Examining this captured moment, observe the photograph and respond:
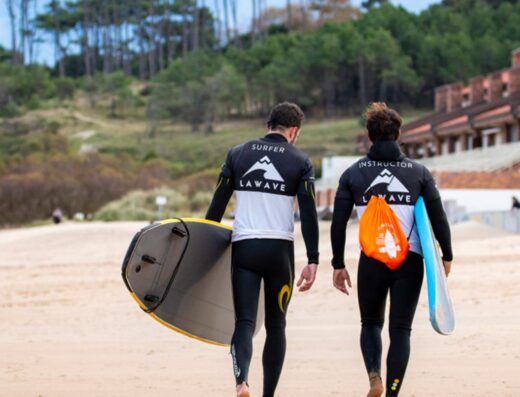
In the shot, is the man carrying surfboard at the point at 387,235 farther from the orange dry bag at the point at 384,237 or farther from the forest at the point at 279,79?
the forest at the point at 279,79

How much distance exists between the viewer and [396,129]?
6.27 meters

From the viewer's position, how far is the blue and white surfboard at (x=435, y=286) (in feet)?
19.5

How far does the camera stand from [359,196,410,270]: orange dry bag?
19.7 ft

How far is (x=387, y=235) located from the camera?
6.03 meters

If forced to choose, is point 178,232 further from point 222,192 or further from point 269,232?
point 269,232

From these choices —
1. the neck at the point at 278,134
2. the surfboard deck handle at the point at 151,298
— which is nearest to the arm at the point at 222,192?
the neck at the point at 278,134

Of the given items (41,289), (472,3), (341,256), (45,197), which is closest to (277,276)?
(341,256)

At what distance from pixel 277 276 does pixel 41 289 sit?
13268mm

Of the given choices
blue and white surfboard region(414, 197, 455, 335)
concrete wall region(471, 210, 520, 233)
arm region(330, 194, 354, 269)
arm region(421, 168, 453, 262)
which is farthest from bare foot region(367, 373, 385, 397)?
concrete wall region(471, 210, 520, 233)

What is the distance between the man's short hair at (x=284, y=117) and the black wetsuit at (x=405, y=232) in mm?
462

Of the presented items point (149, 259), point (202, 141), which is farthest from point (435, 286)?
point (202, 141)

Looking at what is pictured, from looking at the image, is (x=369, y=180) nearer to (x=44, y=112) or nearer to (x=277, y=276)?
(x=277, y=276)

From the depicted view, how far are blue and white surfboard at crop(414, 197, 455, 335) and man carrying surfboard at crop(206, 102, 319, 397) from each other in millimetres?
667

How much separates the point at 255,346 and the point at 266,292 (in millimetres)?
3478
